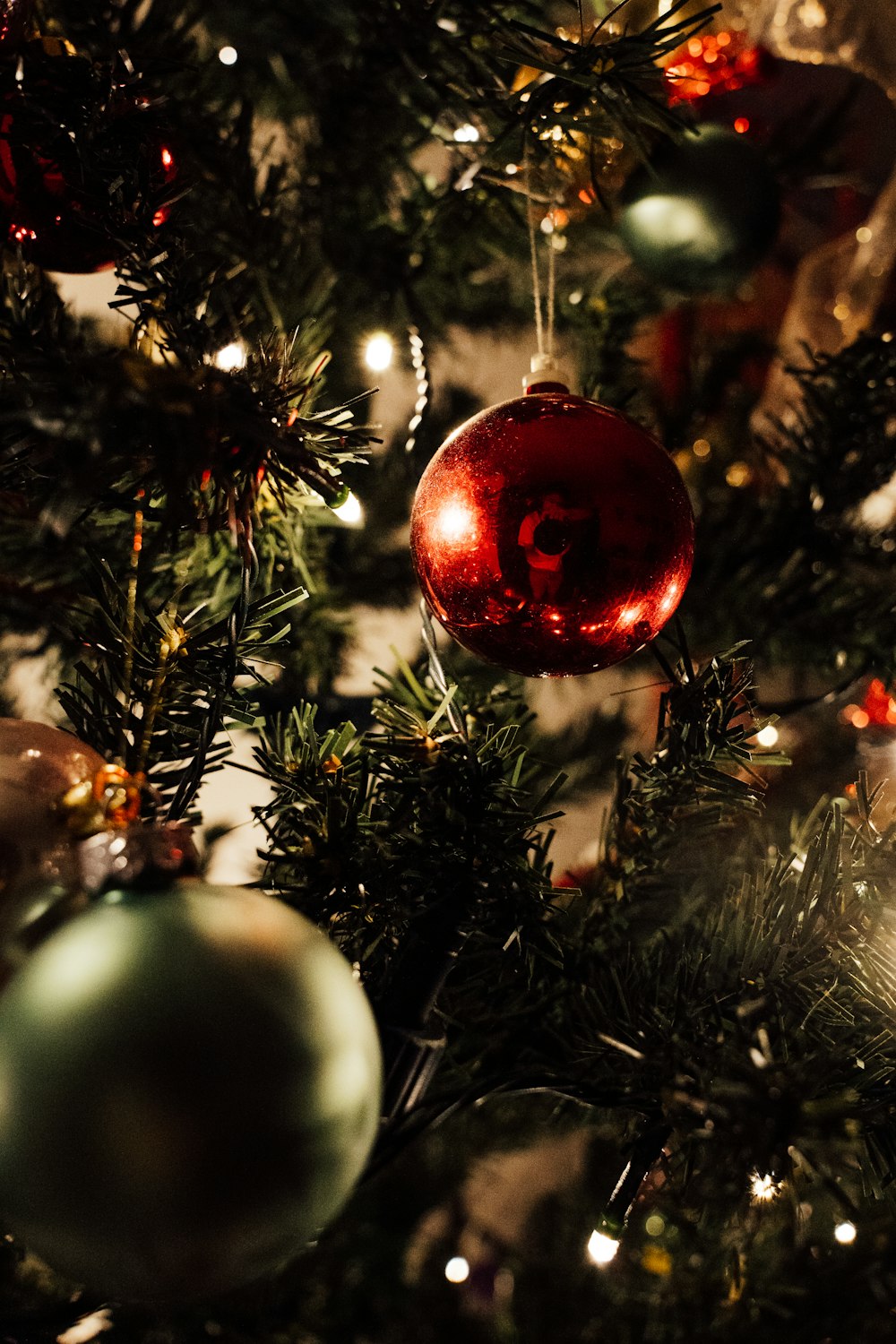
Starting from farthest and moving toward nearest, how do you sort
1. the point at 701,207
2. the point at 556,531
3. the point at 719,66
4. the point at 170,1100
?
the point at 719,66 → the point at 701,207 → the point at 556,531 → the point at 170,1100

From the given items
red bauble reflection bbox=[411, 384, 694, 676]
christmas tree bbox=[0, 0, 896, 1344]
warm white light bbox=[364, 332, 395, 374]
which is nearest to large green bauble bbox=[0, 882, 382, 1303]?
christmas tree bbox=[0, 0, 896, 1344]

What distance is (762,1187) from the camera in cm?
37

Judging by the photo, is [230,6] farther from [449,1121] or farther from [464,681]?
[449,1121]

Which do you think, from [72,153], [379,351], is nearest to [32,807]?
[72,153]

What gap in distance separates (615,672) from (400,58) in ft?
2.25

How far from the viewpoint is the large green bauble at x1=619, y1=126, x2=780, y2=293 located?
0.59 metres

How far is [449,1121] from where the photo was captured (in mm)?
787

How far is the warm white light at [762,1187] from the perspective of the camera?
367 mm

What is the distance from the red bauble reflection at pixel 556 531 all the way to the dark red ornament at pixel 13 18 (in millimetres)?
252

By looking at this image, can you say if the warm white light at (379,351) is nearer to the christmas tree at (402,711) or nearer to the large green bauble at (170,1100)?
the christmas tree at (402,711)

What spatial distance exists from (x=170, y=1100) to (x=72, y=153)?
363 millimetres

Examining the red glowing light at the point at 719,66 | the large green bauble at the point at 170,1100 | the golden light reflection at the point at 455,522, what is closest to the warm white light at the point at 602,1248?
the large green bauble at the point at 170,1100

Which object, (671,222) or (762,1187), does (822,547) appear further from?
(762,1187)

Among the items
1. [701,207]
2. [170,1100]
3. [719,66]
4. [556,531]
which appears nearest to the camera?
[170,1100]
